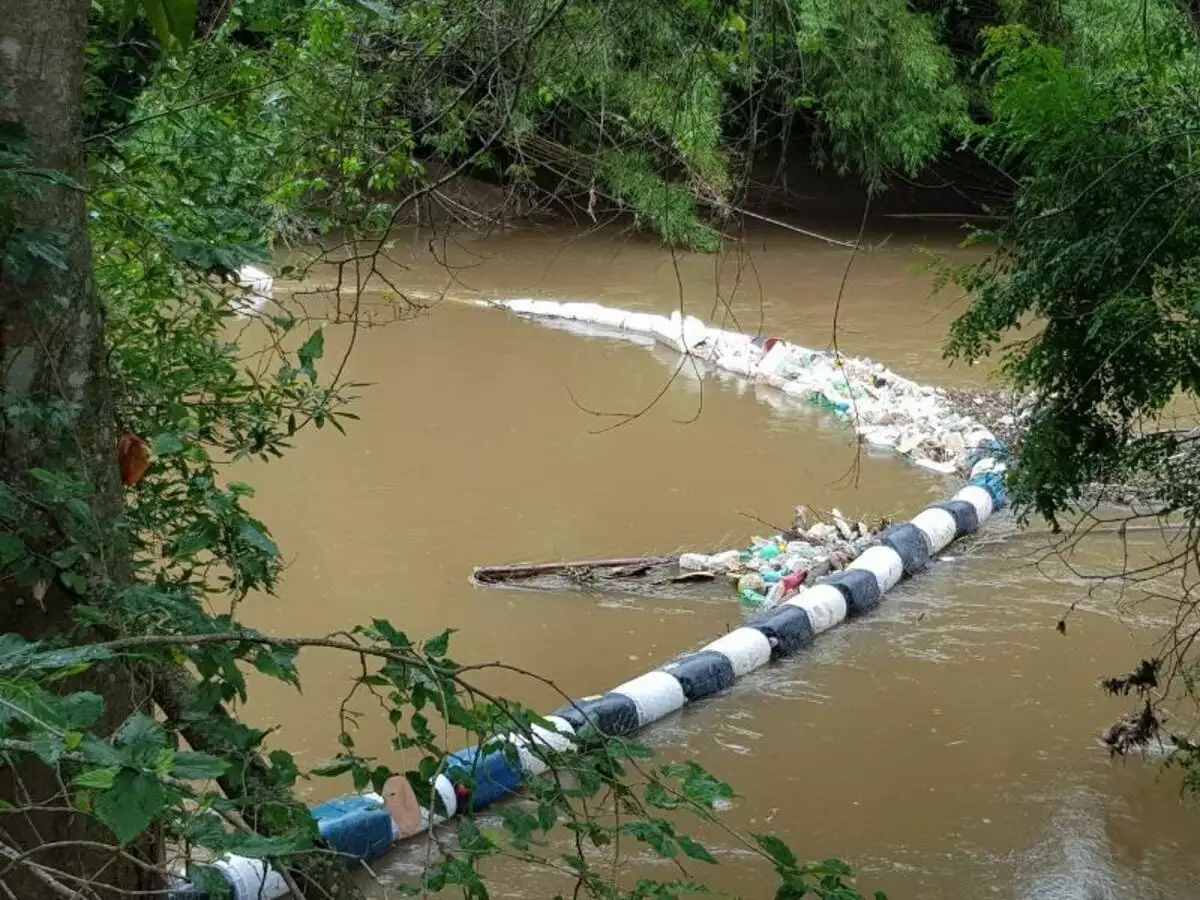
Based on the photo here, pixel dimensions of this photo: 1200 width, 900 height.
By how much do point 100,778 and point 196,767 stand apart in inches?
3.8

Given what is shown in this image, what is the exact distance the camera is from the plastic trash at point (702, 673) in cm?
522

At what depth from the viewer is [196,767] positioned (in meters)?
1.29

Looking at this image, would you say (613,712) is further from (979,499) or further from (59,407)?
(59,407)

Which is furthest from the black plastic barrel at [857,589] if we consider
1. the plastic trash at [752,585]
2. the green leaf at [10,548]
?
the green leaf at [10,548]

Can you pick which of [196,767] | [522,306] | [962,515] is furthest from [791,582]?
[522,306]

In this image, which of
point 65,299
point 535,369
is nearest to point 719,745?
point 65,299

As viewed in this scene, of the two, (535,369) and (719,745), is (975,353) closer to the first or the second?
(719,745)

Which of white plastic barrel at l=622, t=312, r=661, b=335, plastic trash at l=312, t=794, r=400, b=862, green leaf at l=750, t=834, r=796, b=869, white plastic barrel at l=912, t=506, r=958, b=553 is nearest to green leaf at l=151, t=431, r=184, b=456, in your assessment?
green leaf at l=750, t=834, r=796, b=869

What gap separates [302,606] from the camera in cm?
600

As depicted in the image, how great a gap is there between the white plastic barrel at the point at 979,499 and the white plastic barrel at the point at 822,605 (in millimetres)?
1334

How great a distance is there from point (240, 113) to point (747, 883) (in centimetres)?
254

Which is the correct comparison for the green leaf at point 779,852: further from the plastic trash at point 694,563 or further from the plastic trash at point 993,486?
the plastic trash at point 993,486

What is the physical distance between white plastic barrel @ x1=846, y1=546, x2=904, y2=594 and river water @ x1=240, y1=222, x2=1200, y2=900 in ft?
0.29

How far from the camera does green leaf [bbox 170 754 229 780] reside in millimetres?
1270
